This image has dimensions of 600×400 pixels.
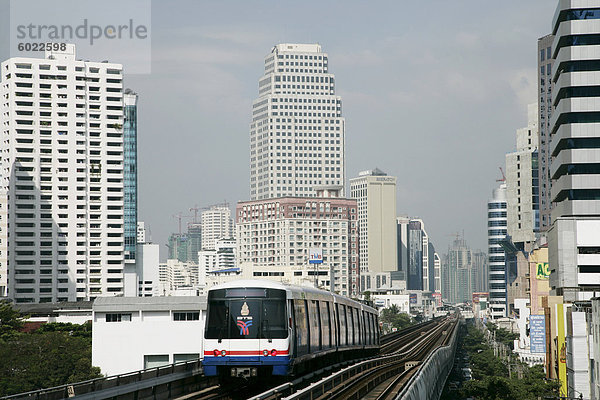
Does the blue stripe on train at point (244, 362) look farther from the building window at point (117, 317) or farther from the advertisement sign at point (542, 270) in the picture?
the advertisement sign at point (542, 270)

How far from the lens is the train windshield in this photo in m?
30.8

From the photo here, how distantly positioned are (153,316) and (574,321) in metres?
35.1

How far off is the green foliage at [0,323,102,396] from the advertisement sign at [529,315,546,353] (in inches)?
1943

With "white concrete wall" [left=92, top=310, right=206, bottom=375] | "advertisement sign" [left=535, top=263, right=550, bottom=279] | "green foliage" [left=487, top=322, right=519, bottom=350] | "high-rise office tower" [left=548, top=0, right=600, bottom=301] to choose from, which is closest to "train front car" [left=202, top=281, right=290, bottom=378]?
"white concrete wall" [left=92, top=310, right=206, bottom=375]

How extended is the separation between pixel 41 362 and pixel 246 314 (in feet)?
218

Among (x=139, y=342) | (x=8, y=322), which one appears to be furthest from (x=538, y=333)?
(x=8, y=322)

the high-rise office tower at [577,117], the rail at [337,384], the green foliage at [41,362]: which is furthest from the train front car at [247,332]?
the high-rise office tower at [577,117]

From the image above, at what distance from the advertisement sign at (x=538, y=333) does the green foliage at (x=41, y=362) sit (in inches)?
1943

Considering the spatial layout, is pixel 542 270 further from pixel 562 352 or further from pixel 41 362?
pixel 41 362

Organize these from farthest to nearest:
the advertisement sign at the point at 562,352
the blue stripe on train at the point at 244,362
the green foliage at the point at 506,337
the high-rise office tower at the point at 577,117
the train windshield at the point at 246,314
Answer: the green foliage at the point at 506,337 < the high-rise office tower at the point at 577,117 < the advertisement sign at the point at 562,352 < the train windshield at the point at 246,314 < the blue stripe on train at the point at 244,362

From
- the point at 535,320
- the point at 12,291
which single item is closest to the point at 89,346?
the point at 535,320

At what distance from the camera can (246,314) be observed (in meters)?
30.9

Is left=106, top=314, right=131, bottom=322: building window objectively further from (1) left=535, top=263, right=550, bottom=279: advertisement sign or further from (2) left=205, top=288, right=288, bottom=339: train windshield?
(1) left=535, top=263, right=550, bottom=279: advertisement sign

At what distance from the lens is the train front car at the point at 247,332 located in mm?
30547
